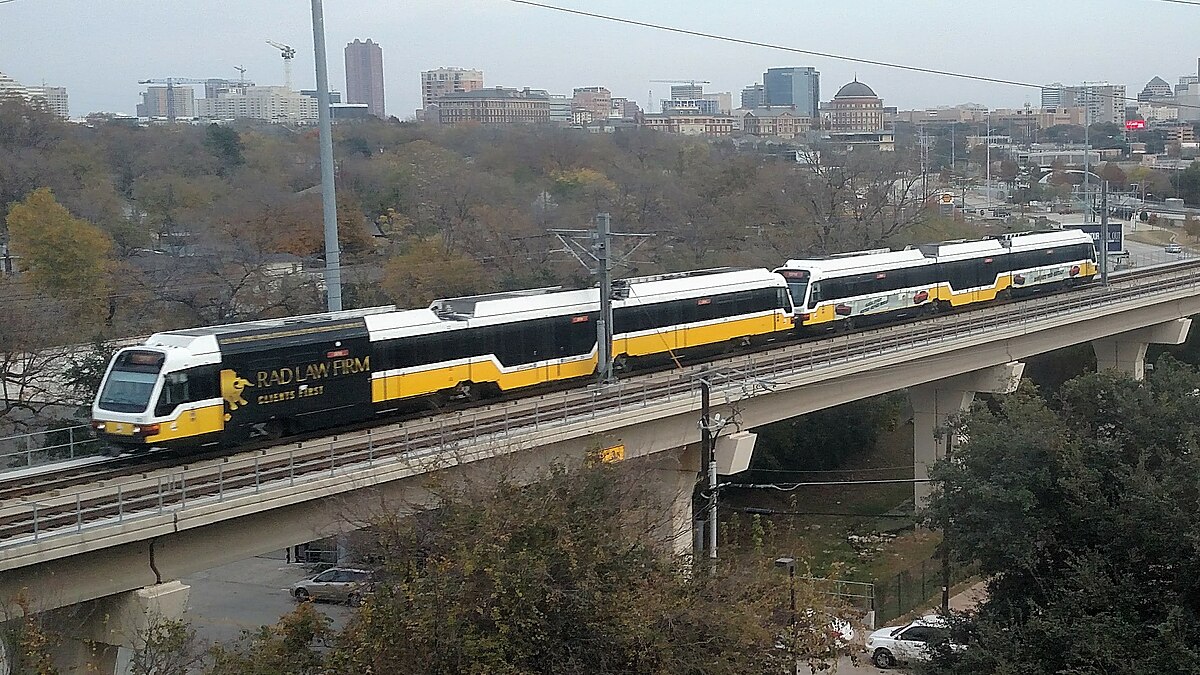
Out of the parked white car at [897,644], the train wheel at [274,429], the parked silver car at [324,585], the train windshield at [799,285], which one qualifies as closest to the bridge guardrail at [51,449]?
the parked silver car at [324,585]

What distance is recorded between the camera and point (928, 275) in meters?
46.4

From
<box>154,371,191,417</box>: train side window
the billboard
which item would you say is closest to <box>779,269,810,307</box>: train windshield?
<box>154,371,191,417</box>: train side window

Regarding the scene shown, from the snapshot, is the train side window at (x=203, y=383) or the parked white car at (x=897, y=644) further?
the parked white car at (x=897, y=644)

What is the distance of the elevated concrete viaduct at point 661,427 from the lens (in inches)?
766

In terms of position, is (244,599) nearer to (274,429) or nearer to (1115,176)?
(274,429)

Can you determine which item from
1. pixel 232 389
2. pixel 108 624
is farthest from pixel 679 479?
pixel 108 624

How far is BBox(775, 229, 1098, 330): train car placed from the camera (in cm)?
4112

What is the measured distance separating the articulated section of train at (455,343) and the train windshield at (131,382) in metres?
0.03

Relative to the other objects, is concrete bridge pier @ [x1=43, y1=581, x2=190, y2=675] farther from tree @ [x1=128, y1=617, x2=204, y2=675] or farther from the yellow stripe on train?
the yellow stripe on train

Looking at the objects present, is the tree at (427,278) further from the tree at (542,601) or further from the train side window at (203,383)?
the tree at (542,601)

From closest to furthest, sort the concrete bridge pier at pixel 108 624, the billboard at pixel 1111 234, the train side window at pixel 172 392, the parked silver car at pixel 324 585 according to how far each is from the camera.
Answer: the concrete bridge pier at pixel 108 624 → the train side window at pixel 172 392 → the parked silver car at pixel 324 585 → the billboard at pixel 1111 234

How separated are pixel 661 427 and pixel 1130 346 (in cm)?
3417

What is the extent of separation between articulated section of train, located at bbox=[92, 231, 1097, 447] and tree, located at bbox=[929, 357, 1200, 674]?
10.8 meters

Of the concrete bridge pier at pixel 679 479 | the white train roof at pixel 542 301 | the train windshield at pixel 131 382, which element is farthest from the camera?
the concrete bridge pier at pixel 679 479
